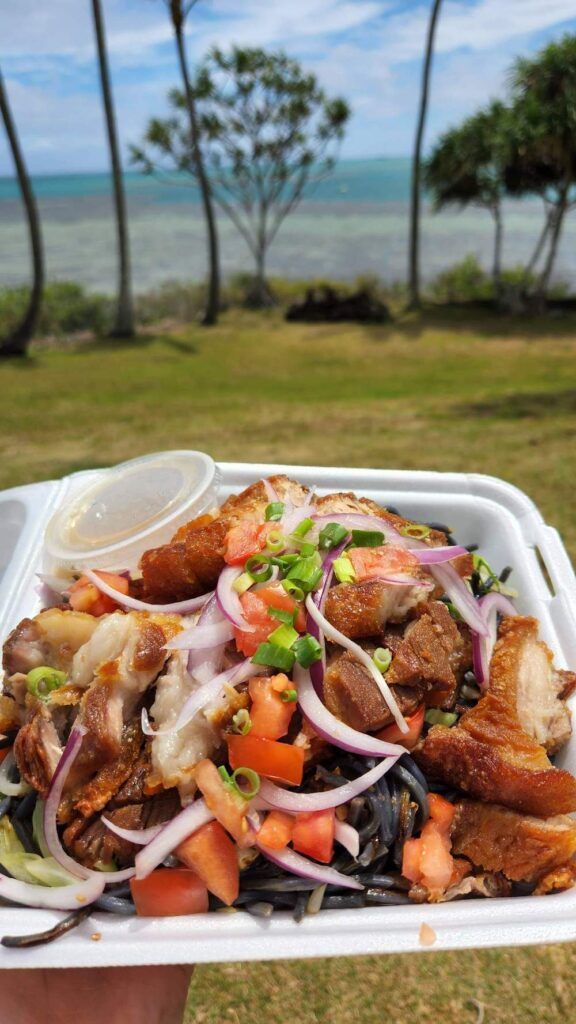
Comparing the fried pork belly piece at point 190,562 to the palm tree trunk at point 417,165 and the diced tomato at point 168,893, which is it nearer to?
the diced tomato at point 168,893

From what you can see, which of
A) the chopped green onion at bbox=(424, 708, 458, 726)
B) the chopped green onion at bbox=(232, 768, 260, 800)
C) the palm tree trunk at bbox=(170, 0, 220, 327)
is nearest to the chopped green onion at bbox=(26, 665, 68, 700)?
the chopped green onion at bbox=(232, 768, 260, 800)

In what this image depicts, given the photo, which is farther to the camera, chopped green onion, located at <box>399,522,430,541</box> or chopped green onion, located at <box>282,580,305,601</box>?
chopped green onion, located at <box>399,522,430,541</box>

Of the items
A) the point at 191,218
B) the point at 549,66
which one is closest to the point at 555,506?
the point at 549,66

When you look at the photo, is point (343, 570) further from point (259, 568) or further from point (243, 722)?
point (243, 722)

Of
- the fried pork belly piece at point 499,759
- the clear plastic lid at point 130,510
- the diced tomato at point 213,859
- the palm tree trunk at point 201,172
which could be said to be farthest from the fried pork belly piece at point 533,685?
the palm tree trunk at point 201,172

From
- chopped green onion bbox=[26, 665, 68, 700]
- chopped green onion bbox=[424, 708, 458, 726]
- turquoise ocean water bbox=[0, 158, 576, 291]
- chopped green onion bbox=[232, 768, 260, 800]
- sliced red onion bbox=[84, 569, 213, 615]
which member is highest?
sliced red onion bbox=[84, 569, 213, 615]

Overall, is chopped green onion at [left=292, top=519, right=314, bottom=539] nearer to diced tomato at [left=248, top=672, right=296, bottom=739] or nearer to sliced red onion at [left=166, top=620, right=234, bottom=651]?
sliced red onion at [left=166, top=620, right=234, bottom=651]

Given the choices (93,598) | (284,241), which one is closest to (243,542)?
(93,598)
